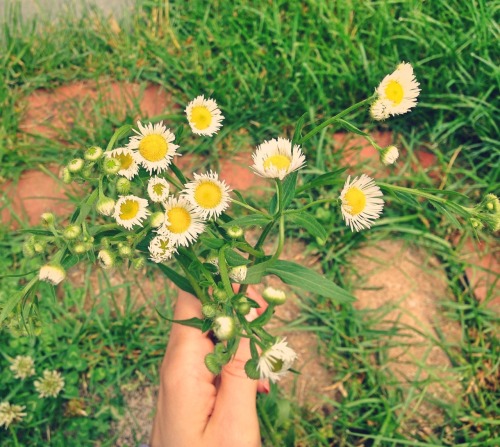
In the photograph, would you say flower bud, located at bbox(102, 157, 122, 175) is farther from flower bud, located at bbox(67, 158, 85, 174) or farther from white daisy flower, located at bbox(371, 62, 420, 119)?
white daisy flower, located at bbox(371, 62, 420, 119)

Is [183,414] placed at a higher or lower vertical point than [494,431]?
higher

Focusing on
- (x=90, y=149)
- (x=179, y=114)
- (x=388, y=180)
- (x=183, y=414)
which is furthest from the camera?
(x=179, y=114)

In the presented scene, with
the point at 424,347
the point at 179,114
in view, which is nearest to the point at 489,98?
the point at 424,347

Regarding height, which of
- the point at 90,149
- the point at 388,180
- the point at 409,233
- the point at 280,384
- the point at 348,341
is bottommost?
the point at 280,384

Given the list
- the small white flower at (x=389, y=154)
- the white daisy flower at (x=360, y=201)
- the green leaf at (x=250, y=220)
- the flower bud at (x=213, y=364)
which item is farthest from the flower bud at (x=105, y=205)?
the small white flower at (x=389, y=154)

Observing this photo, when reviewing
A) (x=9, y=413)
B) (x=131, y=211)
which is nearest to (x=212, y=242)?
(x=131, y=211)

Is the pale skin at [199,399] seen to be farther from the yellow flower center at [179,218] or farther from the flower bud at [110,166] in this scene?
the flower bud at [110,166]

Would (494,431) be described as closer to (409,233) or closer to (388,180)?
(409,233)
